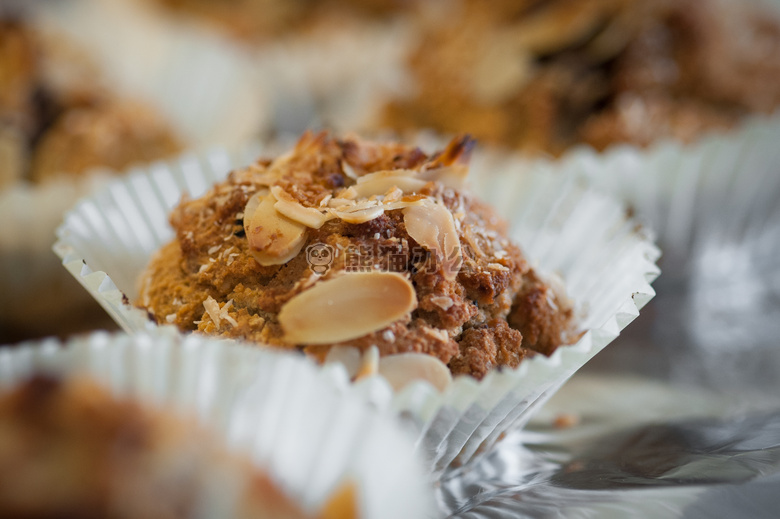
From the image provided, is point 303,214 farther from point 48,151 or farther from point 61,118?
point 61,118

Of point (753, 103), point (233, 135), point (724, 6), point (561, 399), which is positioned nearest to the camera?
point (561, 399)

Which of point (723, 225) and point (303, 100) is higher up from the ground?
point (303, 100)

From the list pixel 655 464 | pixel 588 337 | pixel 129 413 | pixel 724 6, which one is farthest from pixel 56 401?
pixel 724 6

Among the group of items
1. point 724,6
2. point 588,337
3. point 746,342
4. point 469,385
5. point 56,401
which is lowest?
point 56,401

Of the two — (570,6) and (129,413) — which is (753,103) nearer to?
(570,6)

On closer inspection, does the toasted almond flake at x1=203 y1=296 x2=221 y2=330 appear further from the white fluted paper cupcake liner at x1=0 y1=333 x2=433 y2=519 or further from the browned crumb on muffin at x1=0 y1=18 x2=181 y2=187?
the browned crumb on muffin at x1=0 y1=18 x2=181 y2=187

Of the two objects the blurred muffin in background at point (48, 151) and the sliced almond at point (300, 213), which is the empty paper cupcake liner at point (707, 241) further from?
the blurred muffin in background at point (48, 151)
